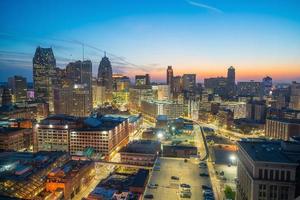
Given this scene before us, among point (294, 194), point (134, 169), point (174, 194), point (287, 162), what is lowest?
point (134, 169)

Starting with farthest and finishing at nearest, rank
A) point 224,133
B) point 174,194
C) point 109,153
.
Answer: point 224,133
point 109,153
point 174,194

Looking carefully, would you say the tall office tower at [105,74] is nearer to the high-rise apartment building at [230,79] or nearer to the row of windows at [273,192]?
the high-rise apartment building at [230,79]

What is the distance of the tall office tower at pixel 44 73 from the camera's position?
112188mm

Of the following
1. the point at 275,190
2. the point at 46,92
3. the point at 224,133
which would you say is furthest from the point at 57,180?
the point at 46,92

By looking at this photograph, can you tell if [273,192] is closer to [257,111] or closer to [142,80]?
[257,111]

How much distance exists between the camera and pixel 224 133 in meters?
68.5

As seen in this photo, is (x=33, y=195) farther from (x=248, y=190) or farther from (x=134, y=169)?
(x=248, y=190)

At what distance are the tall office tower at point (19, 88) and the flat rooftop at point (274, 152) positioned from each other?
107 m

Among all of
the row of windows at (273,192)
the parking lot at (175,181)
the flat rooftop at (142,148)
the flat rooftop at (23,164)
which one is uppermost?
the row of windows at (273,192)

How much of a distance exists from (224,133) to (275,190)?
165 feet

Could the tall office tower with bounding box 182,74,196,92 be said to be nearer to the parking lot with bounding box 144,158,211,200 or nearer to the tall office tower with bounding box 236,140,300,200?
the parking lot with bounding box 144,158,211,200

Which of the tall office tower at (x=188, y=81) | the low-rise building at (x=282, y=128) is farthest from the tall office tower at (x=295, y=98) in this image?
the tall office tower at (x=188, y=81)

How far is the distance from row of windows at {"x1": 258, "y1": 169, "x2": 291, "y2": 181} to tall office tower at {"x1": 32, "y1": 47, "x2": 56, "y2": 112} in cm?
10107

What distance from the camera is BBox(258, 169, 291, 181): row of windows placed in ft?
62.9
